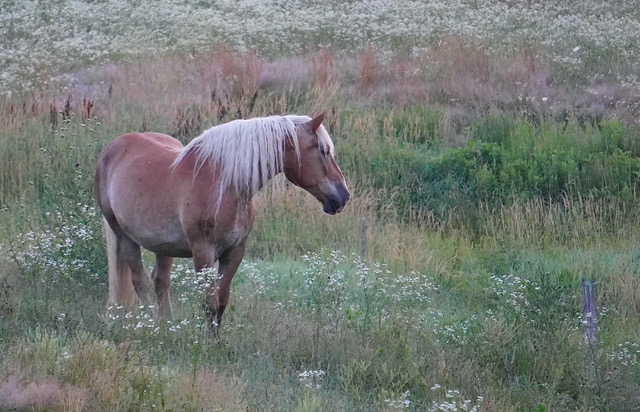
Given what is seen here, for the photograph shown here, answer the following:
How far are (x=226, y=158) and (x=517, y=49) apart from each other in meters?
12.2

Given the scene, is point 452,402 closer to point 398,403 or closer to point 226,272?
point 398,403

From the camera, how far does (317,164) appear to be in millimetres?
6672

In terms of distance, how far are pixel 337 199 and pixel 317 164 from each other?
1.00 ft

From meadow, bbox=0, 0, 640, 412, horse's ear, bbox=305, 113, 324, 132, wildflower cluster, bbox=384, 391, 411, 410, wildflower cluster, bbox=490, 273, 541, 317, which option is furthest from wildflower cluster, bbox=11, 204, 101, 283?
wildflower cluster, bbox=490, 273, 541, 317

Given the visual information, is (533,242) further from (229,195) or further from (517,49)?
(517,49)

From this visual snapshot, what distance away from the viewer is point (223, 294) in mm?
6691

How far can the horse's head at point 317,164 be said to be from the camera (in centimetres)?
666

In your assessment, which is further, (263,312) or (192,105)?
(192,105)

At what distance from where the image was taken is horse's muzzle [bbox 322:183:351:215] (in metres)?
6.64

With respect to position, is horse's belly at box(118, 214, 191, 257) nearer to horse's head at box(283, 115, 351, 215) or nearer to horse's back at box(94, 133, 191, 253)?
horse's back at box(94, 133, 191, 253)

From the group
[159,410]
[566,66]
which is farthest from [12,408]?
[566,66]

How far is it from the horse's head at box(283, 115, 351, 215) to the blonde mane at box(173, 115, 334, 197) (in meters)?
0.04

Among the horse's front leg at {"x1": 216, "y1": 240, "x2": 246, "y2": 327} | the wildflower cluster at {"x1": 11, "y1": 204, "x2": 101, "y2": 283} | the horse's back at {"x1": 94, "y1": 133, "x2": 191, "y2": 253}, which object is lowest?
the wildflower cluster at {"x1": 11, "y1": 204, "x2": 101, "y2": 283}

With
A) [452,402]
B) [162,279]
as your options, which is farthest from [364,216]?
[452,402]
